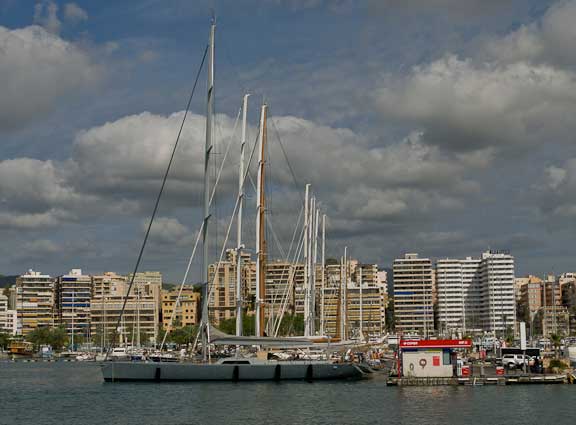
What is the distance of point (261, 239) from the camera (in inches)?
3187

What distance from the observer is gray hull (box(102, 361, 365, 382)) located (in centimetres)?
7500

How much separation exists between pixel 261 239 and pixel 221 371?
1232 centimetres

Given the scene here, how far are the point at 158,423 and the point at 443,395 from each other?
21881 mm

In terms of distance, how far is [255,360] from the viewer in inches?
3036

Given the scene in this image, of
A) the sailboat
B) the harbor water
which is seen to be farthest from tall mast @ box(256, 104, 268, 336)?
the harbor water

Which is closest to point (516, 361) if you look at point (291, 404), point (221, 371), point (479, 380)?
point (479, 380)

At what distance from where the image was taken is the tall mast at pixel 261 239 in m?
78.8

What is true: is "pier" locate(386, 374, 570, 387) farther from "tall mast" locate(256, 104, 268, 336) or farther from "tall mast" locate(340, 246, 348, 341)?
"tall mast" locate(340, 246, 348, 341)

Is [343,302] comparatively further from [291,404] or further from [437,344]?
[291,404]

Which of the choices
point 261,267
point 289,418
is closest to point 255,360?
point 261,267

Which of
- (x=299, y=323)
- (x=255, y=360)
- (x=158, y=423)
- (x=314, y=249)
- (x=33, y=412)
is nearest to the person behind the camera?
(x=158, y=423)

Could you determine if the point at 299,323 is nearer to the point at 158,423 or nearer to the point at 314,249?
the point at 314,249

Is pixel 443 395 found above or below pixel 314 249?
below

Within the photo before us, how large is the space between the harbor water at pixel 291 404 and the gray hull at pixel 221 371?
816mm
